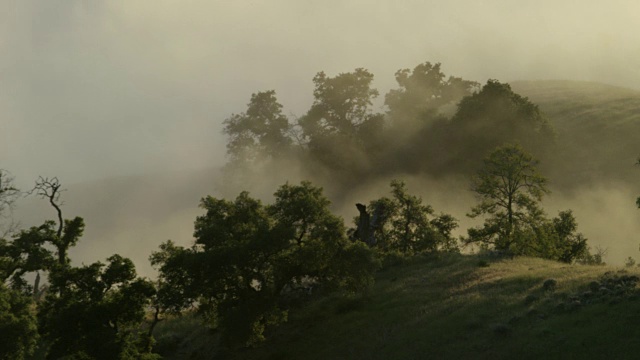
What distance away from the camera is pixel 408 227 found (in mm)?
61219

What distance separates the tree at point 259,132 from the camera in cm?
12306

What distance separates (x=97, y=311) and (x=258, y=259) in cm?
1295

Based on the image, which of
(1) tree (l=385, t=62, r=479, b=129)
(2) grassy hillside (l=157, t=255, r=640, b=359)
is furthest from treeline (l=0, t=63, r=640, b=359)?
(1) tree (l=385, t=62, r=479, b=129)

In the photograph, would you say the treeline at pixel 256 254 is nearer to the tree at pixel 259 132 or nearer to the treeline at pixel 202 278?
the treeline at pixel 202 278

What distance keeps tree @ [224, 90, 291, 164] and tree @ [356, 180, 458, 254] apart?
6451 centimetres

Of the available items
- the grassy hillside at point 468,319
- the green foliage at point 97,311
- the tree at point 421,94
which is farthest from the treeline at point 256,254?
the tree at point 421,94

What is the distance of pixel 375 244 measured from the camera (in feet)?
196

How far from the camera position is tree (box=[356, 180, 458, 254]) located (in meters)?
59.8

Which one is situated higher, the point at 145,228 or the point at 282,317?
the point at 145,228

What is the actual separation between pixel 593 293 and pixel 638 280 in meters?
3.33

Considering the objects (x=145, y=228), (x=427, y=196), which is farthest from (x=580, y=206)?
(x=145, y=228)

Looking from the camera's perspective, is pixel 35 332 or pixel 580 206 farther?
pixel 580 206

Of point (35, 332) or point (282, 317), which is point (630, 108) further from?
point (35, 332)

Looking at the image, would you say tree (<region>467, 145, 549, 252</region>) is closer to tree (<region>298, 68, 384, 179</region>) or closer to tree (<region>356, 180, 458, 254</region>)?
tree (<region>356, 180, 458, 254</region>)
